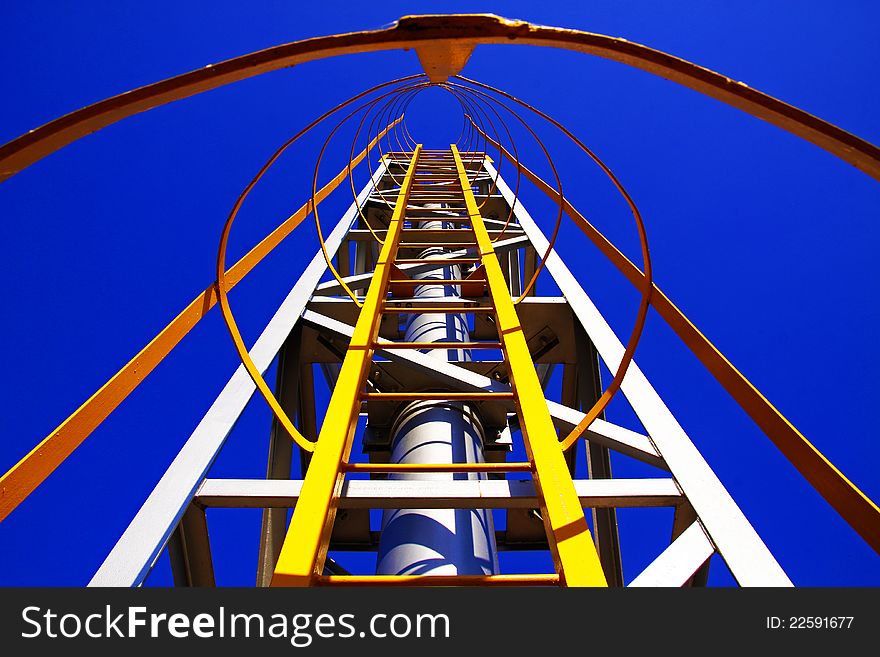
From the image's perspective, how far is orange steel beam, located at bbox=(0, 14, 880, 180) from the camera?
1418 millimetres

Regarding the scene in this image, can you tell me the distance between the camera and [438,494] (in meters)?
2.61

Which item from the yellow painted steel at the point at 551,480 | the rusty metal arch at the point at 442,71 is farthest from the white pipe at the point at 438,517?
the rusty metal arch at the point at 442,71

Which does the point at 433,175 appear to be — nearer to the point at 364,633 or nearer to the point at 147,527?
the point at 147,527

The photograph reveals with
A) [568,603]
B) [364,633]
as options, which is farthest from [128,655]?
[568,603]

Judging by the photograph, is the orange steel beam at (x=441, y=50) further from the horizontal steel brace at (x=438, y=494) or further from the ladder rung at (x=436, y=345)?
the ladder rung at (x=436, y=345)

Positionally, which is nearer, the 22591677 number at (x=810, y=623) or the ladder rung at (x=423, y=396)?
the 22591677 number at (x=810, y=623)

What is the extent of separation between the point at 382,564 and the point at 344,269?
4.27 meters

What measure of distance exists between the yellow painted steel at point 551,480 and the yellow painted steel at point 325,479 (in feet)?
Result: 2.48

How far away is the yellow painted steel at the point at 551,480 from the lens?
1793 mm

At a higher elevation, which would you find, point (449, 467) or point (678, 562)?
point (449, 467)

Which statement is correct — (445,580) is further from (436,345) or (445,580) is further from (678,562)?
(436,345)

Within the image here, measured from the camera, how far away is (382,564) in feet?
9.67

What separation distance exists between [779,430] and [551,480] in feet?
3.13

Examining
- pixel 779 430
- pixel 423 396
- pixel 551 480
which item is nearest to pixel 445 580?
pixel 551 480
